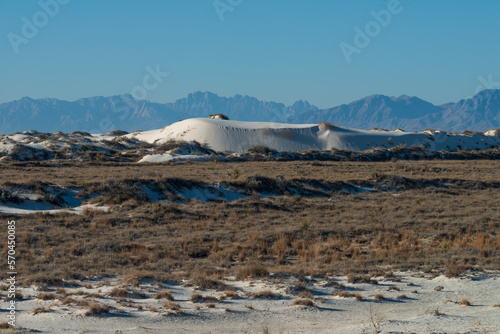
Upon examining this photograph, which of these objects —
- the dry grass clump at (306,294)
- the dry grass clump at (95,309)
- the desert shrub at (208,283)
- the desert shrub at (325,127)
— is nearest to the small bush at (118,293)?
the dry grass clump at (95,309)

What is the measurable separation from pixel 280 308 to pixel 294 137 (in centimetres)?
5973

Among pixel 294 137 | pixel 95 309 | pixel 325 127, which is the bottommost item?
pixel 95 309

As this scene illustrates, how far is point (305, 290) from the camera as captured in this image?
998 centimetres

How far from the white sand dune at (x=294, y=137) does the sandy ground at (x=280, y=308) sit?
53.0m

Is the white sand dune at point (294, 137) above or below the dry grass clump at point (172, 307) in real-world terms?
above

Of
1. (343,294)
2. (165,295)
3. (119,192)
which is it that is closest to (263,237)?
(343,294)

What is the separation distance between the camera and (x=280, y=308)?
9148 millimetres

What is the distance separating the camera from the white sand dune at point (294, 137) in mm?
66000

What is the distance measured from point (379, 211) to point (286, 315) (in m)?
13.1

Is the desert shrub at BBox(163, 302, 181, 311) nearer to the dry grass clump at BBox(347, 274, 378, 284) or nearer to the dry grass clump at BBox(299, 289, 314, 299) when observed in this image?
the dry grass clump at BBox(299, 289, 314, 299)

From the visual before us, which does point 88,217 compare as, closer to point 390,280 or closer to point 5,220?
point 5,220

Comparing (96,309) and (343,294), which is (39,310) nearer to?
(96,309)

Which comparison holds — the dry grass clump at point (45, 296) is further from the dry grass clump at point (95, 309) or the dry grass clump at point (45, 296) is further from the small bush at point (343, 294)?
the small bush at point (343, 294)

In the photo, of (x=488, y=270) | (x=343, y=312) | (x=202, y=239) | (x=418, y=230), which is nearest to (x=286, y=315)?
(x=343, y=312)
